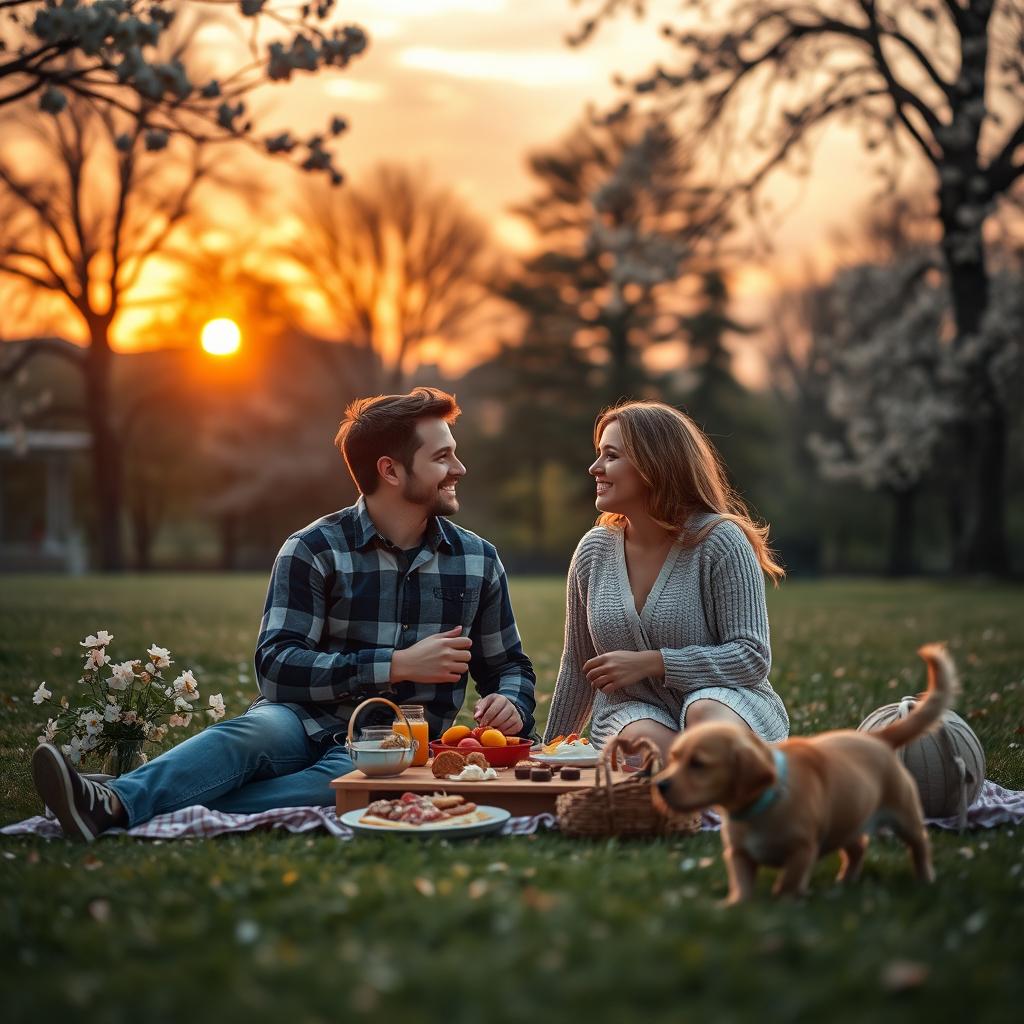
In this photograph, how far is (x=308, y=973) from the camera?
8.84 feet

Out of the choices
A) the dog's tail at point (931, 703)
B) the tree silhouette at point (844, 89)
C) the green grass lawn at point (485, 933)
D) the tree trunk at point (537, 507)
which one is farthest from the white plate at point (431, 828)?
the tree trunk at point (537, 507)

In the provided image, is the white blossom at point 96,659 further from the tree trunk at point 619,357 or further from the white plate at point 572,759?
the tree trunk at point 619,357

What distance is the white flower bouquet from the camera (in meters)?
5.07

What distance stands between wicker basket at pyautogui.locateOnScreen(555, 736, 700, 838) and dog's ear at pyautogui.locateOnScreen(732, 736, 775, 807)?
89 cm

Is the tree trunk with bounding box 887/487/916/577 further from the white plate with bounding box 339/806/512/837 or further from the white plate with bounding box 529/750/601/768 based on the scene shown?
the white plate with bounding box 339/806/512/837

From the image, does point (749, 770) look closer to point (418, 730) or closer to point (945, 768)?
point (945, 768)

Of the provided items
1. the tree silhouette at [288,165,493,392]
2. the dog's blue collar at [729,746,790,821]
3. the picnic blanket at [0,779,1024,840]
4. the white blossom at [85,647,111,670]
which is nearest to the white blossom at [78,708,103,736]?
the white blossom at [85,647,111,670]

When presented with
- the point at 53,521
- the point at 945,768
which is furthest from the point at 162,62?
the point at 53,521

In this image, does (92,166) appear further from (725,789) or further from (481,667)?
(725,789)

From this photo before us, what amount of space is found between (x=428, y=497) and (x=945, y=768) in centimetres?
224

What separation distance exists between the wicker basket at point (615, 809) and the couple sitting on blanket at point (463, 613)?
1.81 feet

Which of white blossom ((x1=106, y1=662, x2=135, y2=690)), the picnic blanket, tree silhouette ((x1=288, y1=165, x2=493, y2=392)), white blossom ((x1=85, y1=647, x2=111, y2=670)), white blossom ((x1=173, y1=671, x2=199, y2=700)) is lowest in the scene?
the picnic blanket

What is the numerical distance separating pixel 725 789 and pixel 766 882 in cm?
56

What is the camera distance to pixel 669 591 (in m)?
5.02
